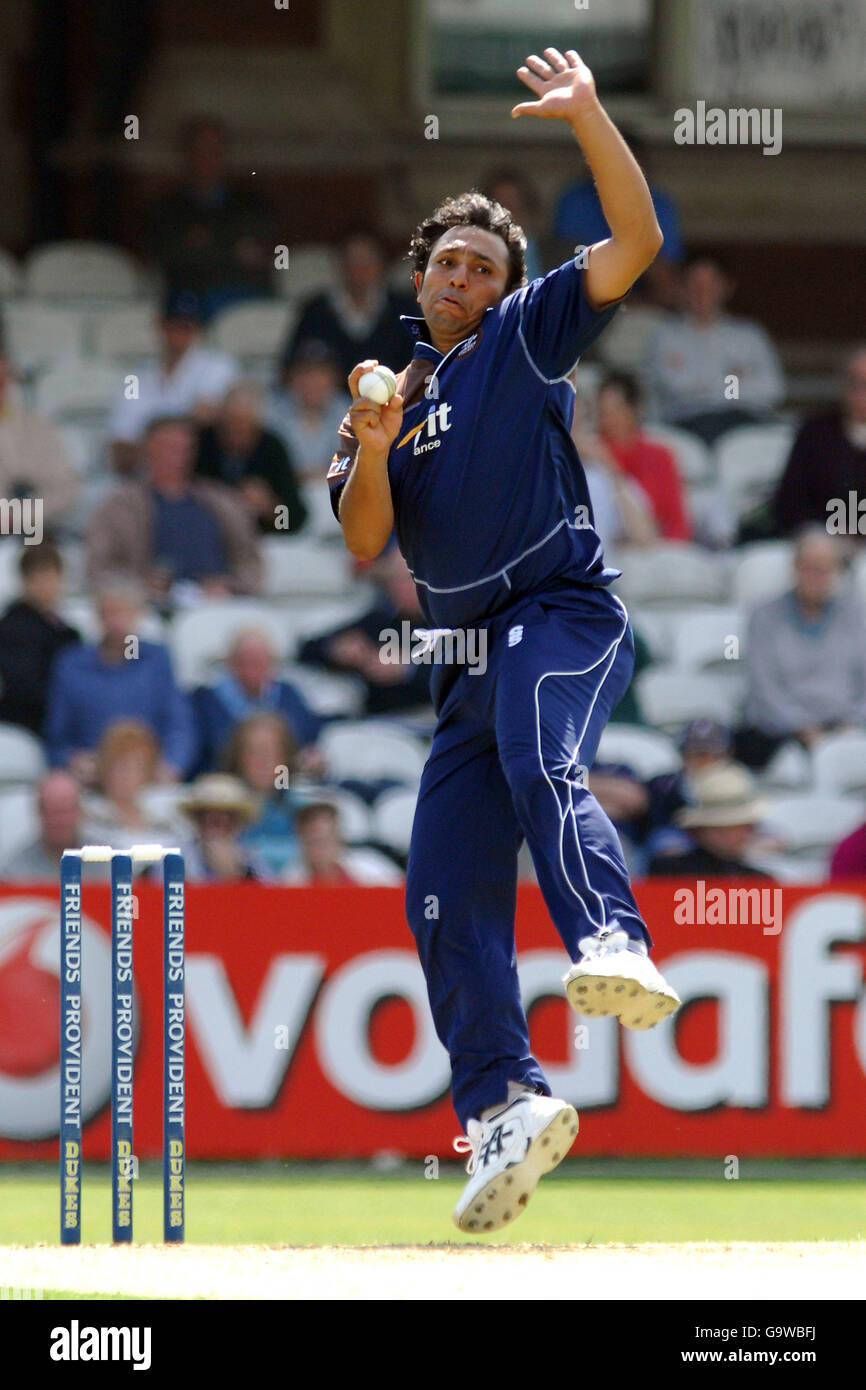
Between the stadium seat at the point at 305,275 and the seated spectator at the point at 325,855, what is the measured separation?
14.6 feet

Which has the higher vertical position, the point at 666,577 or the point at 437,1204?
the point at 666,577

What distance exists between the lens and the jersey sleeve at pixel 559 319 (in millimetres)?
5078

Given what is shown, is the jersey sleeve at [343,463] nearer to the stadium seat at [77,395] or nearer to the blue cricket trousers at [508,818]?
the blue cricket trousers at [508,818]

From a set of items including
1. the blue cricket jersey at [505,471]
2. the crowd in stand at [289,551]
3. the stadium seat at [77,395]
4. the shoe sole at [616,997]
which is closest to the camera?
the shoe sole at [616,997]

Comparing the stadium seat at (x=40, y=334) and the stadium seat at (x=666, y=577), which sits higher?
the stadium seat at (x=40, y=334)

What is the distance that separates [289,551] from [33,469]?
134 cm

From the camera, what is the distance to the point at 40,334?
1276 cm

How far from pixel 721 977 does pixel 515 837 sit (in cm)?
345

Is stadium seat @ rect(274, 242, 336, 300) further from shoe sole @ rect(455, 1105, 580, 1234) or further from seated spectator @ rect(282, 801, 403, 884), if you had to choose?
shoe sole @ rect(455, 1105, 580, 1234)

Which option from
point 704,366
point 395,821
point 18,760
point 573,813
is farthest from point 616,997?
point 704,366

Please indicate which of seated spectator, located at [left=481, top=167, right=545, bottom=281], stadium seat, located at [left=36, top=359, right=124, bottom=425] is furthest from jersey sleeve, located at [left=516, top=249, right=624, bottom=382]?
stadium seat, located at [left=36, top=359, right=124, bottom=425]

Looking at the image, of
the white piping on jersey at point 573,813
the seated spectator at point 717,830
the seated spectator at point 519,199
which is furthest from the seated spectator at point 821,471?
the white piping on jersey at point 573,813

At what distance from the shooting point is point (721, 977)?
28.7 feet

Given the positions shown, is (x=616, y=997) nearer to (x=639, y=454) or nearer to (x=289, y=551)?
(x=289, y=551)
